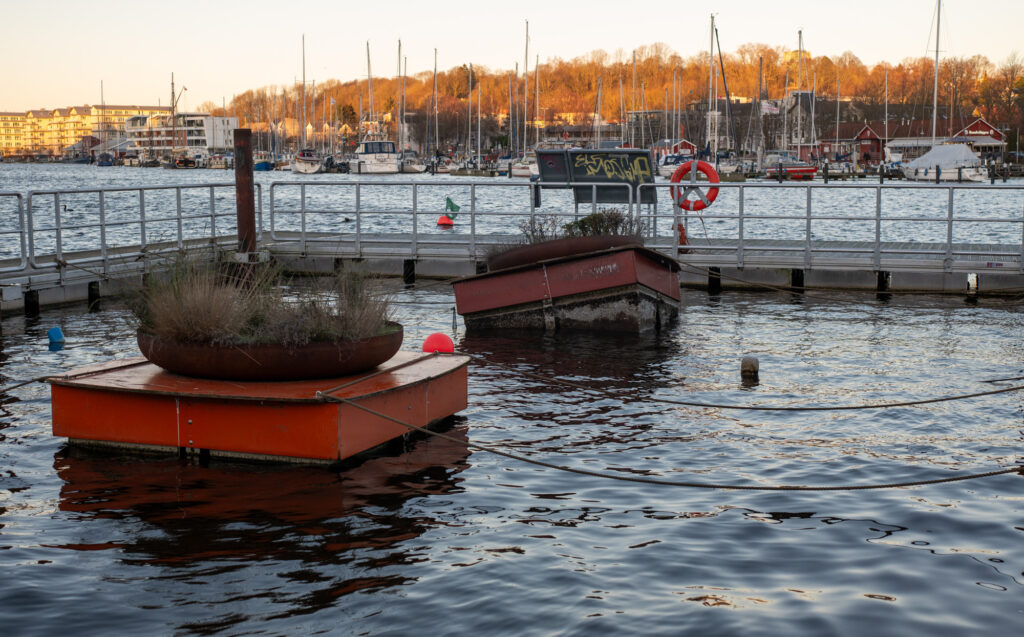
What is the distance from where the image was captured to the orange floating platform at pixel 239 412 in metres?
8.47

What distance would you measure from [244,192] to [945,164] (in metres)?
78.4

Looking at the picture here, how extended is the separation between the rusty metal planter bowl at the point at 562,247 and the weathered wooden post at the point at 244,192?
252 inches

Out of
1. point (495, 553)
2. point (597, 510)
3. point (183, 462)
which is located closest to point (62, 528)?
point (183, 462)

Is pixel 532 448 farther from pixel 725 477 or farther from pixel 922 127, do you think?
pixel 922 127

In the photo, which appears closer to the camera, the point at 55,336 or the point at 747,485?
the point at 747,485

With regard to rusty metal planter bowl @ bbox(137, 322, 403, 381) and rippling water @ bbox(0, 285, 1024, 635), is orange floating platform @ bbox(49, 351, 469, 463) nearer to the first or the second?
rusty metal planter bowl @ bbox(137, 322, 403, 381)

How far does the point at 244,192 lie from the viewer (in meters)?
20.1

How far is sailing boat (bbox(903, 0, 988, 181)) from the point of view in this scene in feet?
277

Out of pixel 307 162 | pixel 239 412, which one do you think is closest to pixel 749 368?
pixel 239 412

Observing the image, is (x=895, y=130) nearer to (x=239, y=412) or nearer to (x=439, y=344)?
(x=439, y=344)

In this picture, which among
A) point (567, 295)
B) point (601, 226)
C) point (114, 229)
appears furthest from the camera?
point (114, 229)

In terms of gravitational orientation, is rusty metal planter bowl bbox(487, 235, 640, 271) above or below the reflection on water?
above

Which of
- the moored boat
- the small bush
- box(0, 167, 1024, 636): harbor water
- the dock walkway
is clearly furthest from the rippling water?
the moored boat

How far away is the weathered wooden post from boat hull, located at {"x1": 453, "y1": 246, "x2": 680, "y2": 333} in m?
5.91
